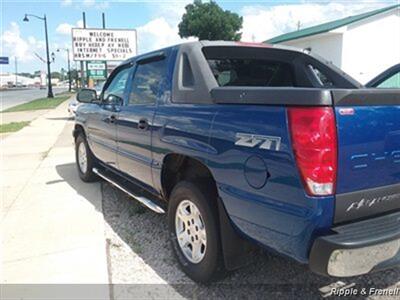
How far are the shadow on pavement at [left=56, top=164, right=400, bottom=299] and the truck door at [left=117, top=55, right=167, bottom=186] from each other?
25.4 inches

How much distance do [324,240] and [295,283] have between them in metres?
1.16

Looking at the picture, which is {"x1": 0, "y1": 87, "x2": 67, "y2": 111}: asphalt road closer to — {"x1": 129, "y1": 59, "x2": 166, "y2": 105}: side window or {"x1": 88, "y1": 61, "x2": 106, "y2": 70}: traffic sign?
{"x1": 88, "y1": 61, "x2": 106, "y2": 70}: traffic sign

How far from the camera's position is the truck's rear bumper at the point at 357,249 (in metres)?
2.27

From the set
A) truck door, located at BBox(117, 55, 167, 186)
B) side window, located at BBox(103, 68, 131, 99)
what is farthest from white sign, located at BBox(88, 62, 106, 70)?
truck door, located at BBox(117, 55, 167, 186)

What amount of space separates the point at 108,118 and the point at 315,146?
127 inches

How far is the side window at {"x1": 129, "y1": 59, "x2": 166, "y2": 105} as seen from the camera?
3.88 metres

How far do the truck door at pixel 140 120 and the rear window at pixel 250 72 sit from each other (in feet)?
1.74

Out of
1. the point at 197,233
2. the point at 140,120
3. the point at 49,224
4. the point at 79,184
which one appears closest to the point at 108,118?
the point at 140,120

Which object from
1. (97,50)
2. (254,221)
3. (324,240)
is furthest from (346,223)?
(97,50)

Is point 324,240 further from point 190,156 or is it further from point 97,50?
point 97,50

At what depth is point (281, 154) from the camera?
7.64 ft

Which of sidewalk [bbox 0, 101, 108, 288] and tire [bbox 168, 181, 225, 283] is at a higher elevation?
tire [bbox 168, 181, 225, 283]

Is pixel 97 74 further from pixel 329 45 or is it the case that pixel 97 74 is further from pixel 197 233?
pixel 197 233

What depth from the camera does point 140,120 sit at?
3.96 meters
